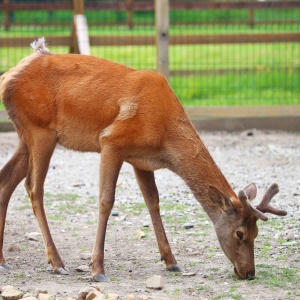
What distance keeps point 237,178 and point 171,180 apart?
734 millimetres

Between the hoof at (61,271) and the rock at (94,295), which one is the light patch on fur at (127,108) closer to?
the hoof at (61,271)

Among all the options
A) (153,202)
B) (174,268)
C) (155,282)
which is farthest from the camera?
(153,202)

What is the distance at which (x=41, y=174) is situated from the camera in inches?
258

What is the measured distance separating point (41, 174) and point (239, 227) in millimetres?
1579

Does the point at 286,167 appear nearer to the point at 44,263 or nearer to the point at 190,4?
the point at 44,263

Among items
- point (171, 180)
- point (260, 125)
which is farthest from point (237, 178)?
point (260, 125)

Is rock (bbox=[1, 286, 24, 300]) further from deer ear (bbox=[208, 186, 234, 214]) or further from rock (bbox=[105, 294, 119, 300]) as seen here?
deer ear (bbox=[208, 186, 234, 214])

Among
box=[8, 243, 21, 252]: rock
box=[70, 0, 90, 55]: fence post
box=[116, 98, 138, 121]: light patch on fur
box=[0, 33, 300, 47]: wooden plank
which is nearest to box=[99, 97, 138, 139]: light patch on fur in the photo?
box=[116, 98, 138, 121]: light patch on fur

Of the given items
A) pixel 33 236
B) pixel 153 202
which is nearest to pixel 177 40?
pixel 33 236

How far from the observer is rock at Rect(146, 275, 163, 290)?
19.2ft

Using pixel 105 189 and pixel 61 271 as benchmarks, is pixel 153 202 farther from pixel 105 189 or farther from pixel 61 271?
pixel 61 271

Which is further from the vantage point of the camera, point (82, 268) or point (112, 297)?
point (82, 268)

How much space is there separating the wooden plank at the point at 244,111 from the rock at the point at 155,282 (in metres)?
6.39

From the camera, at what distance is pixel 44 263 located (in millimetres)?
6652
